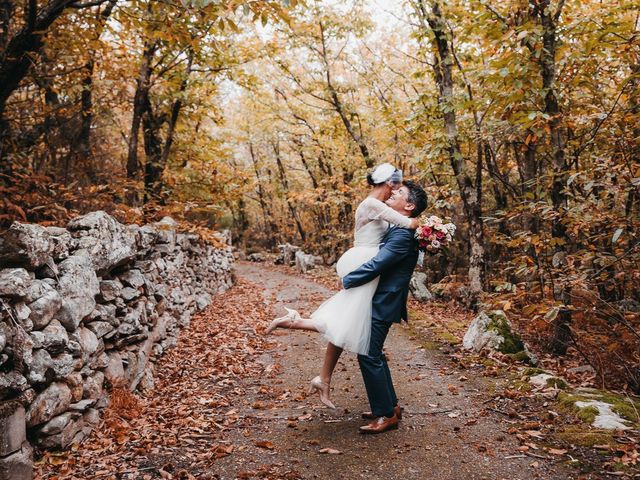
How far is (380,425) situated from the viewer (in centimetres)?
417

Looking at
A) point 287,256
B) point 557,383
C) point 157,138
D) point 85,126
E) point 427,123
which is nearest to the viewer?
point 557,383

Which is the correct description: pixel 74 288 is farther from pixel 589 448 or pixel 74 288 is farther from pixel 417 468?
pixel 589 448

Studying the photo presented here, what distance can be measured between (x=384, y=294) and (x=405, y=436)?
4.38 ft

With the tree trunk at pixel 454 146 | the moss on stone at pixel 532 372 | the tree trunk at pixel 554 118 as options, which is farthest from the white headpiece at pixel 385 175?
the tree trunk at pixel 454 146

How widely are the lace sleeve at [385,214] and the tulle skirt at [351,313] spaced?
38 centimetres

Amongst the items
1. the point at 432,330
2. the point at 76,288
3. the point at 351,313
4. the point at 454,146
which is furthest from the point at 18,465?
the point at 454,146

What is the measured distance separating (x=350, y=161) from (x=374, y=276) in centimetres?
1500

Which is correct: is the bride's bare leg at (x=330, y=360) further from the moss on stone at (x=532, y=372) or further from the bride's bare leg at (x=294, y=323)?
the moss on stone at (x=532, y=372)

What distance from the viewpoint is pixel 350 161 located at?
61.7 feet

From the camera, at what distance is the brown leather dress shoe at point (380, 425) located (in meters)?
4.16

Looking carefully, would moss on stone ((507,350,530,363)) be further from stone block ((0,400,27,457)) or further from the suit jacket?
stone block ((0,400,27,457))

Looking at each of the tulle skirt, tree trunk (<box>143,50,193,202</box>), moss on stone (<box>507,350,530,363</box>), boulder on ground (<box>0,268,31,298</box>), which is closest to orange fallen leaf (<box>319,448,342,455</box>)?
the tulle skirt

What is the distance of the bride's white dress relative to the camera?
167 inches

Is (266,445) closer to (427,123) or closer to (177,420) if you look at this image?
(177,420)
